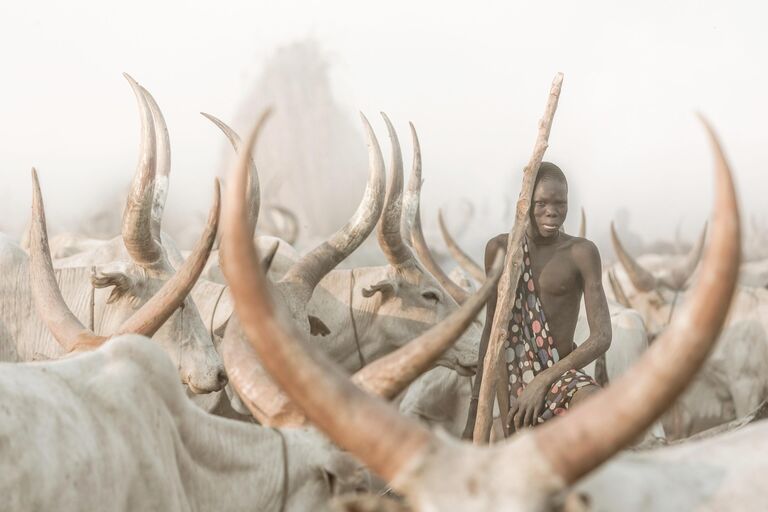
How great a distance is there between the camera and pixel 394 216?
243 inches

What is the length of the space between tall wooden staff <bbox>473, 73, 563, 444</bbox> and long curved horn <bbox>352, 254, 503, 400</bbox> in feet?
Result: 3.98

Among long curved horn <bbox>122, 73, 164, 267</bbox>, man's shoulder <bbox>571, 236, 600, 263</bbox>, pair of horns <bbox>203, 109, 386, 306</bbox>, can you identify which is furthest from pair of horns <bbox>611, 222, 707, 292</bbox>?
long curved horn <bbox>122, 73, 164, 267</bbox>

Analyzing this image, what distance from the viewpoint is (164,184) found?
5.42 m

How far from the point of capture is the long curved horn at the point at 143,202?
515cm

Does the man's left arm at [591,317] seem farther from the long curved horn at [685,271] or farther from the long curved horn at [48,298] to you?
the long curved horn at [685,271]

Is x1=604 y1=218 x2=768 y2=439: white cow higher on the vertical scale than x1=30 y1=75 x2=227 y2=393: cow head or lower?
lower

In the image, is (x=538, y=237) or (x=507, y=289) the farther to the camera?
(x=538, y=237)

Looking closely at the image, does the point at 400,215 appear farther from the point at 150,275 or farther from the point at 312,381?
the point at 312,381

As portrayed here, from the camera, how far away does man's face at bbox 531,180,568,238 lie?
4.60 meters

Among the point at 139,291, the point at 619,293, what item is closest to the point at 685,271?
the point at 619,293

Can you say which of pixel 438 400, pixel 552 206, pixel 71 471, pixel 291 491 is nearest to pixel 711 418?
pixel 438 400

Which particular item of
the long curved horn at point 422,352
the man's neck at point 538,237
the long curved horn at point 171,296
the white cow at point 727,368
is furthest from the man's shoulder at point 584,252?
the white cow at point 727,368

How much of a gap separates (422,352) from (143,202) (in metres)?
2.53

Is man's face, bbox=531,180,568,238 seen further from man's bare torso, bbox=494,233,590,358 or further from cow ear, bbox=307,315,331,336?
cow ear, bbox=307,315,331,336
